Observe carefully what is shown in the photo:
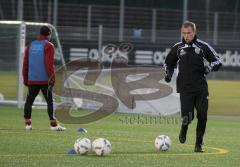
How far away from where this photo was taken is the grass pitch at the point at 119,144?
Result: 10867mm

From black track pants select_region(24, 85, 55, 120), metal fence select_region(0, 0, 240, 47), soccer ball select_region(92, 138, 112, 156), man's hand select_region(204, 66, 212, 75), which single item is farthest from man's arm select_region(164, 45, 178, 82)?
metal fence select_region(0, 0, 240, 47)

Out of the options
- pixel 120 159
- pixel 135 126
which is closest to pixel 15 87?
pixel 135 126

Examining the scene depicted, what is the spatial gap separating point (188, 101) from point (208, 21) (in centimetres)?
2435

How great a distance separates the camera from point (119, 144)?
1359 cm

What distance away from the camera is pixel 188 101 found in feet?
41.2

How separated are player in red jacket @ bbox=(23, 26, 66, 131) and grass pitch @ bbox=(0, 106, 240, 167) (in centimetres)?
40

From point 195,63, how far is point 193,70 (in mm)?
116

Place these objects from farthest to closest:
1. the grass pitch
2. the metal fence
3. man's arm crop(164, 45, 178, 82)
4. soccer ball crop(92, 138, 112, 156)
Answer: the metal fence → man's arm crop(164, 45, 178, 82) → soccer ball crop(92, 138, 112, 156) → the grass pitch

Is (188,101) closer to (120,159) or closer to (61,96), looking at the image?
(120,159)

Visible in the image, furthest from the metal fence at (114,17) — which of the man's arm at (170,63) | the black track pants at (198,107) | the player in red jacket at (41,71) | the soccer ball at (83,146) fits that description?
the soccer ball at (83,146)

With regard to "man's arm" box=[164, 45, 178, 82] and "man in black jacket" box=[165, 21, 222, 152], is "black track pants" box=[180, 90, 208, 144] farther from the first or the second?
"man's arm" box=[164, 45, 178, 82]

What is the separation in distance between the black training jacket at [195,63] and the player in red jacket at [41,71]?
169 inches

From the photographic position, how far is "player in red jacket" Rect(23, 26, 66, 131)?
53.0ft

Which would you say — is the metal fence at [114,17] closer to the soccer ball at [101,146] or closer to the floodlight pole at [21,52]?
the floodlight pole at [21,52]
